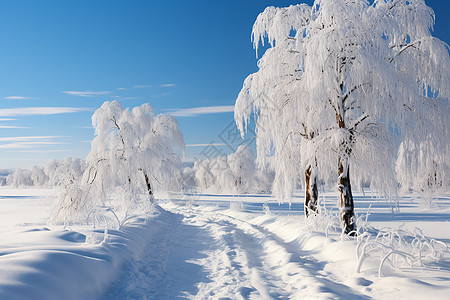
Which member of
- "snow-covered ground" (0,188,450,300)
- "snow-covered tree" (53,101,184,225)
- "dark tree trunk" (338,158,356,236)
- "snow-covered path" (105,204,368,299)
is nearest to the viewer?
"snow-covered ground" (0,188,450,300)

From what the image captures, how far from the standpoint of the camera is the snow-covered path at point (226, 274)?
4.86 m

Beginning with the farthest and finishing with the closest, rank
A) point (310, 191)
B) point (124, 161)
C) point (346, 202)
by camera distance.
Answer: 1. point (124, 161)
2. point (310, 191)
3. point (346, 202)

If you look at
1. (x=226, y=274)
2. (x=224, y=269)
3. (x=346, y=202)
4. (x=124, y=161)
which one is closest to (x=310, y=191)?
(x=346, y=202)

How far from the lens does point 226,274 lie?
5.83m

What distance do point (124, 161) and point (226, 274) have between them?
13.9 m

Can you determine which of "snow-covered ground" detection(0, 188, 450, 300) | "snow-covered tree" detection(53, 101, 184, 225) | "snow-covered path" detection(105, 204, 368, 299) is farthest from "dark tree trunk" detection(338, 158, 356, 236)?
"snow-covered tree" detection(53, 101, 184, 225)

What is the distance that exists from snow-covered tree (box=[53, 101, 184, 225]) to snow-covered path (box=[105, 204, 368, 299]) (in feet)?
24.1

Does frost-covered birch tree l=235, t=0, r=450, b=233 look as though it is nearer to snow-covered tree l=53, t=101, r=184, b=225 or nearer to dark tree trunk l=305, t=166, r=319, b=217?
dark tree trunk l=305, t=166, r=319, b=217

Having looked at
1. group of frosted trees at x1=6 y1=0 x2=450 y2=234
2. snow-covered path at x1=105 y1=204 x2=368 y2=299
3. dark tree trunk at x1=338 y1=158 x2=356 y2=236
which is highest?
group of frosted trees at x1=6 y1=0 x2=450 y2=234

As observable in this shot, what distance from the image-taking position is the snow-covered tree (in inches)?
625

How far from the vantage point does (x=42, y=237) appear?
766 cm

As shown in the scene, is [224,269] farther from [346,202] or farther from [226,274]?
[346,202]

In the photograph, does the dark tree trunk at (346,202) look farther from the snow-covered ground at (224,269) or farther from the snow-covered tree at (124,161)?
the snow-covered tree at (124,161)

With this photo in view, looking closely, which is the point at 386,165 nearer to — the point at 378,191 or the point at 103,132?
the point at 378,191
